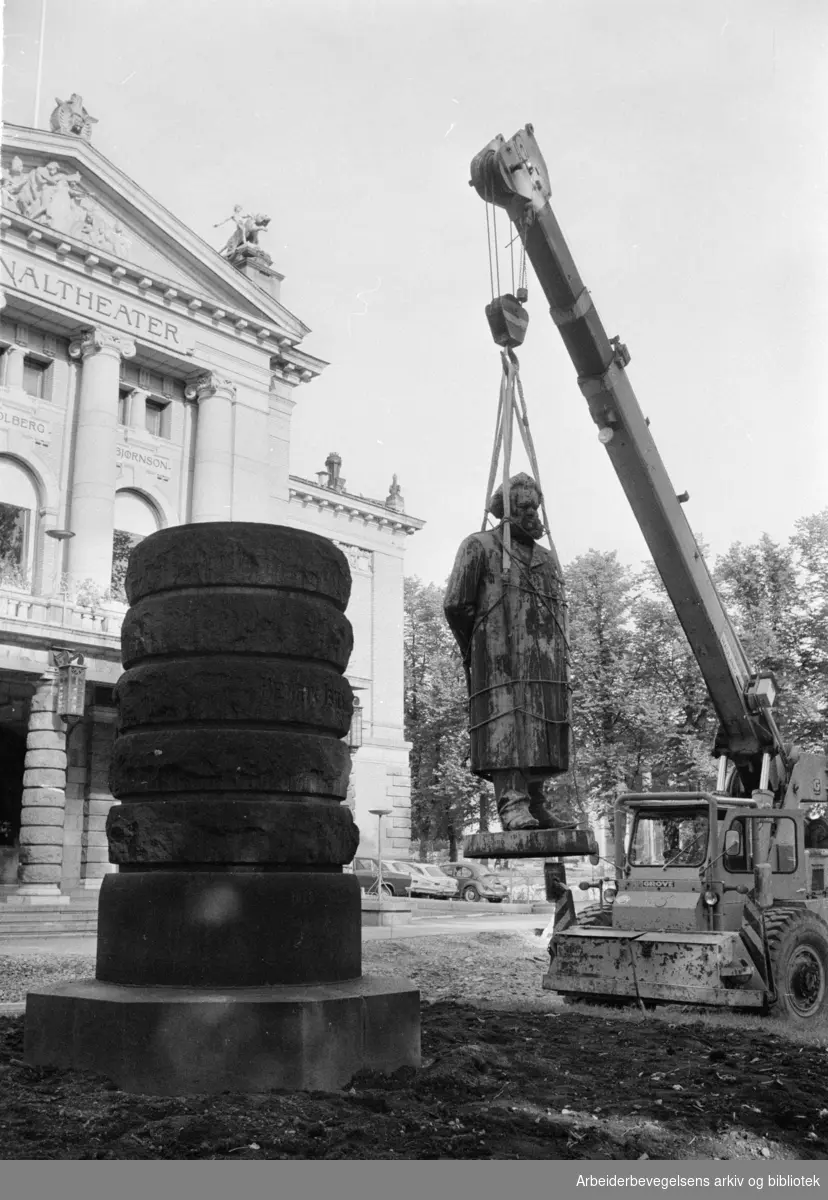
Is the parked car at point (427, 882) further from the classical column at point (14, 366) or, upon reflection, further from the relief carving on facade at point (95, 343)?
the classical column at point (14, 366)

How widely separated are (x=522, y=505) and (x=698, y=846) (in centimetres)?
694

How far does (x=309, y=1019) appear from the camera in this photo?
5.70 meters

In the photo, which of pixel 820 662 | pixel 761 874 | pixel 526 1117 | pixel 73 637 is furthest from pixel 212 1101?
pixel 820 662

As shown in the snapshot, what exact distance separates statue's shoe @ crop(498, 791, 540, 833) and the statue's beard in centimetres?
156

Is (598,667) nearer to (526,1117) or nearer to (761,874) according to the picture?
(761,874)

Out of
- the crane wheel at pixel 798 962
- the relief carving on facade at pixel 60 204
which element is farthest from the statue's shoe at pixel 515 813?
the relief carving on facade at pixel 60 204

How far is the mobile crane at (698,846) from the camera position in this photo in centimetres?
1139

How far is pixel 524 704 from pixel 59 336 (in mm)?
27684

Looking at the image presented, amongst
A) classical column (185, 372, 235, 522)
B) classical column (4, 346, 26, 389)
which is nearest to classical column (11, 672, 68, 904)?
classical column (4, 346, 26, 389)

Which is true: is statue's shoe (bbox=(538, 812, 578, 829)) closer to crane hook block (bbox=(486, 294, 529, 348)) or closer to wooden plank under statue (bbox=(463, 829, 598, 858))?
wooden plank under statue (bbox=(463, 829, 598, 858))

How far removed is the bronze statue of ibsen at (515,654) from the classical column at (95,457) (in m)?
24.2

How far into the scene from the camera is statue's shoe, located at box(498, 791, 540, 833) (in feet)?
20.8

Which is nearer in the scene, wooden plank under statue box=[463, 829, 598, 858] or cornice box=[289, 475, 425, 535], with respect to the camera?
wooden plank under statue box=[463, 829, 598, 858]

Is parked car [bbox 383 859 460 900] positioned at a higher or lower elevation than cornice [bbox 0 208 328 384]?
lower
